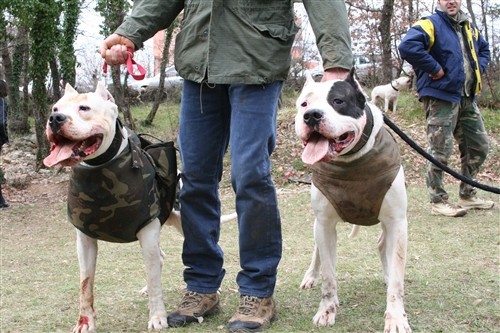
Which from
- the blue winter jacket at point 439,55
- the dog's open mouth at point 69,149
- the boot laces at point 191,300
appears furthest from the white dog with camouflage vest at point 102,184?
the blue winter jacket at point 439,55

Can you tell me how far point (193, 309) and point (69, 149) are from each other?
108cm

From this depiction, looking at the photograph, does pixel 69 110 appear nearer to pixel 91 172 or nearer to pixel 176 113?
pixel 91 172

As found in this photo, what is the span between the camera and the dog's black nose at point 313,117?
2729 mm

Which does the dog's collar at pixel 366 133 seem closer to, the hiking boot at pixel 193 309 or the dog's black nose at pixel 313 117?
the dog's black nose at pixel 313 117

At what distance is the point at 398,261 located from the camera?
3146 mm

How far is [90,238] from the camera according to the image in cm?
327

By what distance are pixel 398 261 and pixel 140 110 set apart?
1654 cm

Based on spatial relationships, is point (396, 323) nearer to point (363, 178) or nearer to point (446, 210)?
point (363, 178)

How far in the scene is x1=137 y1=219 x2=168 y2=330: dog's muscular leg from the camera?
10.6 ft

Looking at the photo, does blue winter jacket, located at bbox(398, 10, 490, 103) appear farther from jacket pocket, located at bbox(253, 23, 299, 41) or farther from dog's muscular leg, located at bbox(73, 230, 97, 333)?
dog's muscular leg, located at bbox(73, 230, 97, 333)

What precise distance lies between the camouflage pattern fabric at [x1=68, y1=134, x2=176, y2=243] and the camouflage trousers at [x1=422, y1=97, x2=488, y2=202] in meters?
3.88

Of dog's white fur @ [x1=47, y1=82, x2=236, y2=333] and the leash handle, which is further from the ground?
the leash handle

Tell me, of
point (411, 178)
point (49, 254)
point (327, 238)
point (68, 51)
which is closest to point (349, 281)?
Answer: point (327, 238)

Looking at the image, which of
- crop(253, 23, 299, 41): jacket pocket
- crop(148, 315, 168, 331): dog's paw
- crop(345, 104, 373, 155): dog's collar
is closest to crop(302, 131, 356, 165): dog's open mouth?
crop(345, 104, 373, 155): dog's collar
